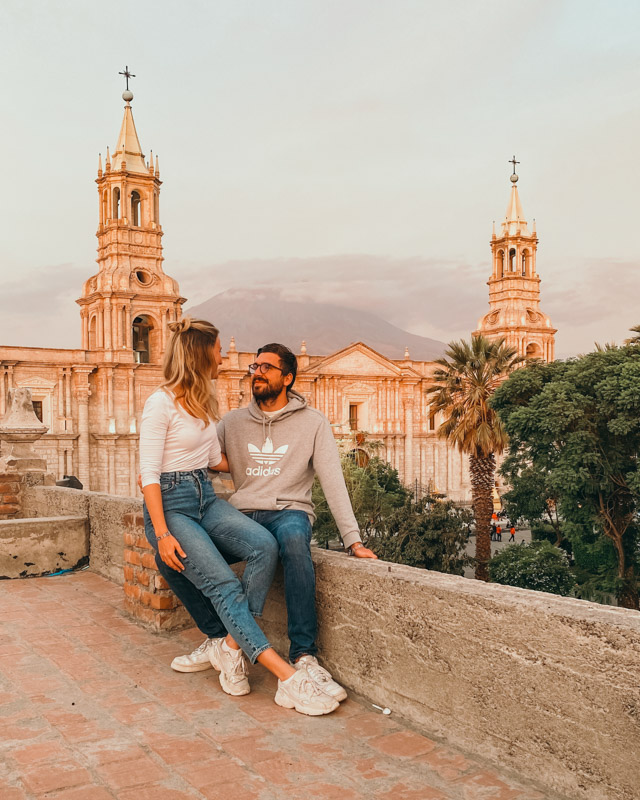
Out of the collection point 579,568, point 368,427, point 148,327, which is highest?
point 148,327

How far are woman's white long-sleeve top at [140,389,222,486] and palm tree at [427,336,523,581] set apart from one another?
22523mm

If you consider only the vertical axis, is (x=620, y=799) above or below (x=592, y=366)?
below

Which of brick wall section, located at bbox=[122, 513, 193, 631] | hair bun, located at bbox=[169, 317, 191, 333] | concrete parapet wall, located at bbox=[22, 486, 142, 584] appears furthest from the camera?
concrete parapet wall, located at bbox=[22, 486, 142, 584]

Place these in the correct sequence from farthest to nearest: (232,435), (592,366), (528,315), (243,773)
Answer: (528,315)
(592,366)
(232,435)
(243,773)

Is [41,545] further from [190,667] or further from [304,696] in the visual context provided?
[304,696]

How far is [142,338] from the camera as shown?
42281 millimetres

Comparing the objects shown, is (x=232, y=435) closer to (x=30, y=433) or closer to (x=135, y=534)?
(x=135, y=534)

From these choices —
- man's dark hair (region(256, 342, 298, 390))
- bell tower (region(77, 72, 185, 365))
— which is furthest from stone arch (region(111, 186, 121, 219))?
man's dark hair (region(256, 342, 298, 390))

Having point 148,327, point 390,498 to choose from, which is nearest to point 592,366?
point 390,498

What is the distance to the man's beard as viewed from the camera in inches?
153

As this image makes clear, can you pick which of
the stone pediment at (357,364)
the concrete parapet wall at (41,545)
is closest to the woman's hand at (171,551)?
the concrete parapet wall at (41,545)

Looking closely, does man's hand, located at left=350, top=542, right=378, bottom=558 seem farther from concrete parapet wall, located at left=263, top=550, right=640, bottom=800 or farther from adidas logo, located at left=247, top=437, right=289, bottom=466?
adidas logo, located at left=247, top=437, right=289, bottom=466

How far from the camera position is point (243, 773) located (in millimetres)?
2723

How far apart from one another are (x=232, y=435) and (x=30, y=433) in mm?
5898
